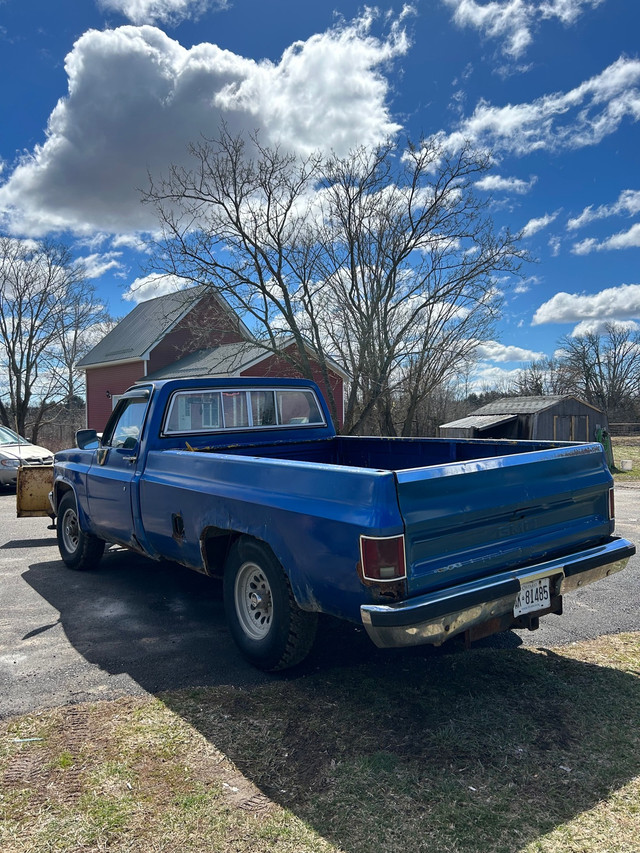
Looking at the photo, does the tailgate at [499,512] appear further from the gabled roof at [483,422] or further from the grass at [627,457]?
the gabled roof at [483,422]

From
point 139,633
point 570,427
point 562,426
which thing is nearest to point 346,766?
point 139,633

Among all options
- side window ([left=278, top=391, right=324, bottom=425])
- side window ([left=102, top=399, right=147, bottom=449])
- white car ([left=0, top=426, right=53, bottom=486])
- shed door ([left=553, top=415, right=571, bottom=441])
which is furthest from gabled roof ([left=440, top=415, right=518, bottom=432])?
side window ([left=102, top=399, right=147, bottom=449])

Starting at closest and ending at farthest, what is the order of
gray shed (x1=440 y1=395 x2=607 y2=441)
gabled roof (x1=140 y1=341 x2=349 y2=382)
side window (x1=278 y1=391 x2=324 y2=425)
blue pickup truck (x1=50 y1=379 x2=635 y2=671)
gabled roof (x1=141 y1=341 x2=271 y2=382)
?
blue pickup truck (x1=50 y1=379 x2=635 y2=671) < side window (x1=278 y1=391 x2=324 y2=425) < gray shed (x1=440 y1=395 x2=607 y2=441) < gabled roof (x1=140 y1=341 x2=349 y2=382) < gabled roof (x1=141 y1=341 x2=271 y2=382)

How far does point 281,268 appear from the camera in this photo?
18.0m

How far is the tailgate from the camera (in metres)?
3.12

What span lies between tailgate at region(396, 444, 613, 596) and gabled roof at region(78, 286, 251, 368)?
20.0m

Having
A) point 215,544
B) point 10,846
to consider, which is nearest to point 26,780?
point 10,846

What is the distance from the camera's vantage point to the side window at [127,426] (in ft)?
17.9

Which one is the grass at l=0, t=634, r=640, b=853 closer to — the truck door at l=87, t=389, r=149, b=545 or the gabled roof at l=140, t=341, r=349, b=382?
the truck door at l=87, t=389, r=149, b=545

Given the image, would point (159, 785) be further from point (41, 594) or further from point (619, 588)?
point (619, 588)

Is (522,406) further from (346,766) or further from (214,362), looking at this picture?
(346,766)

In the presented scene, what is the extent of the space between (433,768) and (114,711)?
181 centimetres

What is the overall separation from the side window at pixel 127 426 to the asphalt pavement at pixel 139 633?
145cm

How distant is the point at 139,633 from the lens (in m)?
4.78
